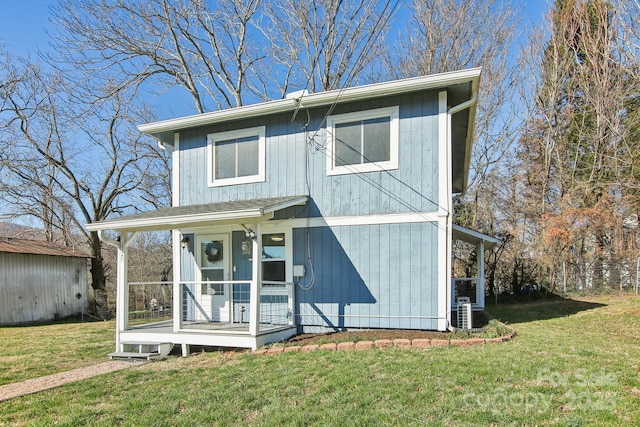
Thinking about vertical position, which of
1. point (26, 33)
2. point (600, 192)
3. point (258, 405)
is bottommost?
point (258, 405)

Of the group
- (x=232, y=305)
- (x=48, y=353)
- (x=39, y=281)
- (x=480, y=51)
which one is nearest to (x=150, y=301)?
(x=39, y=281)

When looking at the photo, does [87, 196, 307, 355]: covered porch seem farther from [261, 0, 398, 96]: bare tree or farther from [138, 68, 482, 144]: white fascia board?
[261, 0, 398, 96]: bare tree

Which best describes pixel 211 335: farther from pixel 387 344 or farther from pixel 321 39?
pixel 321 39

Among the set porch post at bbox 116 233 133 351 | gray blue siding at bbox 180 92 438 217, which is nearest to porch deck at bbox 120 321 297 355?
porch post at bbox 116 233 133 351

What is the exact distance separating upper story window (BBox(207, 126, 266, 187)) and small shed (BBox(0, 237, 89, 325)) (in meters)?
9.90

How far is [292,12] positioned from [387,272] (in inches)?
539

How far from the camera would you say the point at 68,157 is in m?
17.2

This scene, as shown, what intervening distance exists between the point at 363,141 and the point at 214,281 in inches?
155

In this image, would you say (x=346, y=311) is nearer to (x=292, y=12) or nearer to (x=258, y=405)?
(x=258, y=405)

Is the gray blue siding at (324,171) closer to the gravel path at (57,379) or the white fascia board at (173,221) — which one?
the white fascia board at (173,221)

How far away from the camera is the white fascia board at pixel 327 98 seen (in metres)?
6.62

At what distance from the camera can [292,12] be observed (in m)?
16.5

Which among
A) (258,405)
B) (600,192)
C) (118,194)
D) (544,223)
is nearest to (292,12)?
(118,194)

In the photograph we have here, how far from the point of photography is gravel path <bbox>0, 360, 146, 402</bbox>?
466cm
